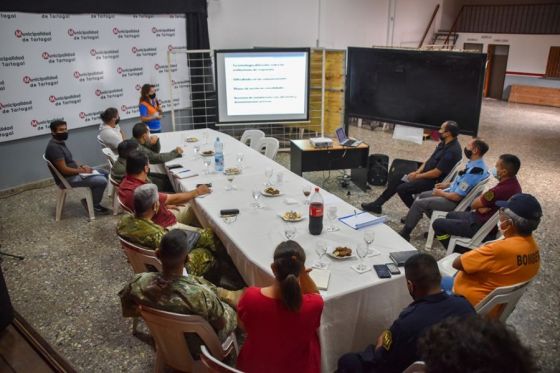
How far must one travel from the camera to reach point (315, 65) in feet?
25.5

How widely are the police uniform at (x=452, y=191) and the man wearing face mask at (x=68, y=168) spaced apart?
11.5 feet

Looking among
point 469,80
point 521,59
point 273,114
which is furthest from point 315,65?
point 521,59

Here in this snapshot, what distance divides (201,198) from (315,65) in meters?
4.83

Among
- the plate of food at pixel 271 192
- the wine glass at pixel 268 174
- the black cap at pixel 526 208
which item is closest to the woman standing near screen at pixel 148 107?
the wine glass at pixel 268 174

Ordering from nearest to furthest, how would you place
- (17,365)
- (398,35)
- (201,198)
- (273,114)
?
(17,365) → (201,198) → (273,114) → (398,35)

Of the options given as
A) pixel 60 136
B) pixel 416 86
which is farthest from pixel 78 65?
pixel 416 86

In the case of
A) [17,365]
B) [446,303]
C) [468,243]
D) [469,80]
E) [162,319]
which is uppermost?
[469,80]

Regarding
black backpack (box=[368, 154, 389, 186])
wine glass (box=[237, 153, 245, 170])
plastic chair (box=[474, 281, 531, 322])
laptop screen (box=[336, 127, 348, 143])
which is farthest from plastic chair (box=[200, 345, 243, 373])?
black backpack (box=[368, 154, 389, 186])

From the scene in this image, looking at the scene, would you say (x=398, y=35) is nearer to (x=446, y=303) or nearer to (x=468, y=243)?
(x=468, y=243)

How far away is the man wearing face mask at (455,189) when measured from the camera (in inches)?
158

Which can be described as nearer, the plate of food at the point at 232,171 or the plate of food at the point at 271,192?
the plate of food at the point at 271,192

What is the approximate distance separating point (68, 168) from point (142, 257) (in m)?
2.60

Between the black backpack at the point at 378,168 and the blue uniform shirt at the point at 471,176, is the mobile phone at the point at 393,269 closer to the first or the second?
the blue uniform shirt at the point at 471,176

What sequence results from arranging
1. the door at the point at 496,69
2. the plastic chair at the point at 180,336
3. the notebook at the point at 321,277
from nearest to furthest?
the plastic chair at the point at 180,336, the notebook at the point at 321,277, the door at the point at 496,69
